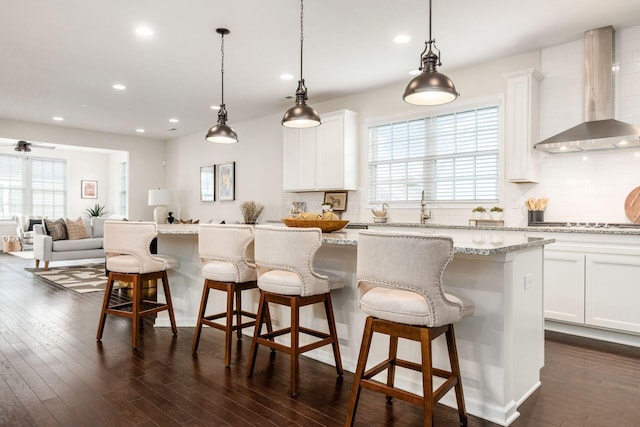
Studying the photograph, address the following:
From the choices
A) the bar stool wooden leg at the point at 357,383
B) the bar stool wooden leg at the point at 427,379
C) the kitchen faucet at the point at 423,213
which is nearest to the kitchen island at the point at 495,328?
the bar stool wooden leg at the point at 427,379

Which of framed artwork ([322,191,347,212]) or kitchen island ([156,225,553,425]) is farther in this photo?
framed artwork ([322,191,347,212])

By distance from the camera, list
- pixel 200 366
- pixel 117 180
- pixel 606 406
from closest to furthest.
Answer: pixel 606 406
pixel 200 366
pixel 117 180

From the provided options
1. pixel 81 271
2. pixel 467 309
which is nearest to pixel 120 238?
pixel 467 309

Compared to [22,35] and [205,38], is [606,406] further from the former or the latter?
[22,35]

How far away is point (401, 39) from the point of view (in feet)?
13.3

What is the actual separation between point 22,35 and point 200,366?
143 inches

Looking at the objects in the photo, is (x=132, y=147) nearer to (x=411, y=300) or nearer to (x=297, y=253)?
(x=297, y=253)

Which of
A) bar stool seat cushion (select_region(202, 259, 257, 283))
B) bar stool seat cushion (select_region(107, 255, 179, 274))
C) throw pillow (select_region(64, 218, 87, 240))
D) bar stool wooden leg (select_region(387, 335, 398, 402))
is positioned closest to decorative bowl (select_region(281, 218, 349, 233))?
bar stool seat cushion (select_region(202, 259, 257, 283))

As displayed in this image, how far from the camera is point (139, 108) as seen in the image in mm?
6824

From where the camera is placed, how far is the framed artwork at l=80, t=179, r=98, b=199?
12.1 meters

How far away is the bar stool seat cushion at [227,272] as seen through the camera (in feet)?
9.66

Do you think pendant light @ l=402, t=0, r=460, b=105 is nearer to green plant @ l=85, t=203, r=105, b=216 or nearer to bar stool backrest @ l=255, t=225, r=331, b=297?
bar stool backrest @ l=255, t=225, r=331, b=297

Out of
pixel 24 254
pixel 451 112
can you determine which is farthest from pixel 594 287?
pixel 24 254

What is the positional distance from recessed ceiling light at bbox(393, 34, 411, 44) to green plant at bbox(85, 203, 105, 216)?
422 inches
